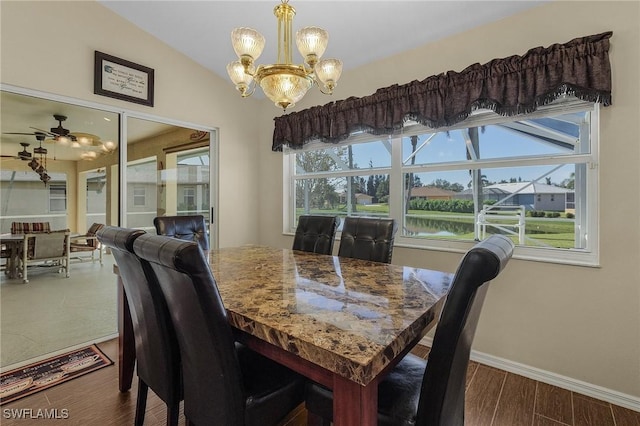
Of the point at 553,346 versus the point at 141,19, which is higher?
the point at 141,19

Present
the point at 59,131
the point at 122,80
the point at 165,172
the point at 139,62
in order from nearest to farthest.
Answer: the point at 59,131 → the point at 122,80 → the point at 139,62 → the point at 165,172

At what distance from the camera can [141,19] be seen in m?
2.70

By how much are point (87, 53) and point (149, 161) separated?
100cm

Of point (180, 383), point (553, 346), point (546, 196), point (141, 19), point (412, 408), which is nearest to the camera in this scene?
point (412, 408)

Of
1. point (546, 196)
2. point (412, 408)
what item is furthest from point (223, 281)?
point (546, 196)

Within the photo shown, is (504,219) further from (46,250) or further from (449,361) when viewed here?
(46,250)

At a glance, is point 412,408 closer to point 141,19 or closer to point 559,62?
point 559,62

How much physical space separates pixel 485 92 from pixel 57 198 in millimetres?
3483

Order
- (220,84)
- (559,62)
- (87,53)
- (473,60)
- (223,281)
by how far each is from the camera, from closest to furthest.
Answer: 1. (223,281)
2. (559,62)
3. (473,60)
4. (87,53)
5. (220,84)

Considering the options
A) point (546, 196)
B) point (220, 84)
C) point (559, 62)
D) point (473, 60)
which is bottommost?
point (546, 196)

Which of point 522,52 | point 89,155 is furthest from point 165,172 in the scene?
point 522,52

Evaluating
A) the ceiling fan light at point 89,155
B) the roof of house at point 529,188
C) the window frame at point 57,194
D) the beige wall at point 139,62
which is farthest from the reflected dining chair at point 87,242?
the roof of house at point 529,188

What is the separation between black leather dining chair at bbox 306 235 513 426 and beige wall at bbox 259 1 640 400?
1413 millimetres

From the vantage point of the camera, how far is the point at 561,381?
79.1 inches
